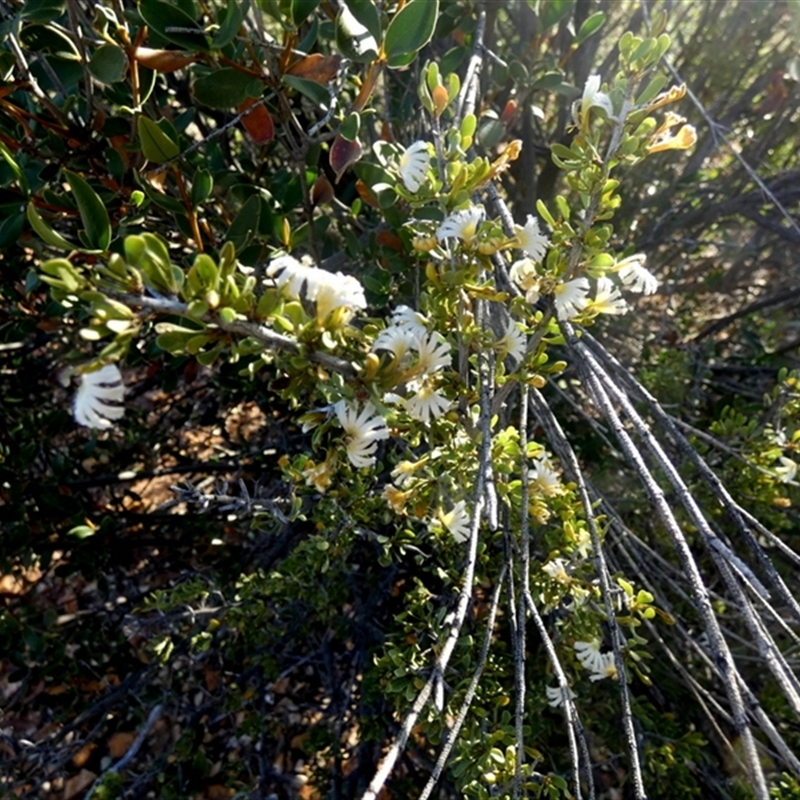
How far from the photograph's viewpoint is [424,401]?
2.35 feet

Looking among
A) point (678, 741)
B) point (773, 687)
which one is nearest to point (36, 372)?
point (678, 741)

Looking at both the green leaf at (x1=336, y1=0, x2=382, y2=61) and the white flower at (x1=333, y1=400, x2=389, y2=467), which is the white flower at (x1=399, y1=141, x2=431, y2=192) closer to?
the green leaf at (x1=336, y1=0, x2=382, y2=61)

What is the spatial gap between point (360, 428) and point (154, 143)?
455 millimetres

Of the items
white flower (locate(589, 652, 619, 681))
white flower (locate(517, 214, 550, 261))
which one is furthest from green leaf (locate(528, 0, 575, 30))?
white flower (locate(589, 652, 619, 681))

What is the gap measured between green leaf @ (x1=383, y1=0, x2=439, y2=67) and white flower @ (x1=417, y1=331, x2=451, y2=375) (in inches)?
13.9

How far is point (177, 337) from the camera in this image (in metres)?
0.56

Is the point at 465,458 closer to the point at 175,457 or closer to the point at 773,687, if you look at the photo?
the point at 773,687

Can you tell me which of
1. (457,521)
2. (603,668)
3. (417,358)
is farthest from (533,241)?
(603,668)

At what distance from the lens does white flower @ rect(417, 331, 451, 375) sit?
649 millimetres

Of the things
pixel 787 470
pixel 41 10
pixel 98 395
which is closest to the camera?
pixel 98 395

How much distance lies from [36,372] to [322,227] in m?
0.85

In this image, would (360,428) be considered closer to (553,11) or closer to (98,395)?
(98,395)

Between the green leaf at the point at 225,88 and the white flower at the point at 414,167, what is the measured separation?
21 centimetres

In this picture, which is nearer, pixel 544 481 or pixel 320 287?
pixel 320 287
